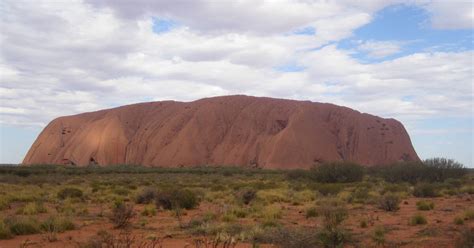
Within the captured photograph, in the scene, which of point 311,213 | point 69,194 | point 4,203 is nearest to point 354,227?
point 311,213

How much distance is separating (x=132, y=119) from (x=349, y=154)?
39.6 m

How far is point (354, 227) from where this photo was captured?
45.9ft

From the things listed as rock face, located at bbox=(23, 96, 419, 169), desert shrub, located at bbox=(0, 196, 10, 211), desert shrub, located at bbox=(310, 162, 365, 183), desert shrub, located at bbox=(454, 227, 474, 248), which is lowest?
desert shrub, located at bbox=(0, 196, 10, 211)

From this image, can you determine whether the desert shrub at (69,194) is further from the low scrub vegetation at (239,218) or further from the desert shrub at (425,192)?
the desert shrub at (425,192)

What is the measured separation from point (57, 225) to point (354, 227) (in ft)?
25.5

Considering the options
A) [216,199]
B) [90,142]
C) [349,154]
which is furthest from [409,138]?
[216,199]

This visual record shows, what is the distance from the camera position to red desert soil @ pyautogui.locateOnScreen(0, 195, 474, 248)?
11218 mm

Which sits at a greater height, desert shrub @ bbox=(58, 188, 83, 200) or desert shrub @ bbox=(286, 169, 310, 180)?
desert shrub @ bbox=(286, 169, 310, 180)

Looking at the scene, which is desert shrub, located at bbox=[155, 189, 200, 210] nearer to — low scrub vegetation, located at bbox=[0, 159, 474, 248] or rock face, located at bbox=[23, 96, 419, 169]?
low scrub vegetation, located at bbox=[0, 159, 474, 248]

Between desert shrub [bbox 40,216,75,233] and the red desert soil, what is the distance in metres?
0.24

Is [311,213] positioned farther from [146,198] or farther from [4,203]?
[4,203]

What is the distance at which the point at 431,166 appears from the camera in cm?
3644

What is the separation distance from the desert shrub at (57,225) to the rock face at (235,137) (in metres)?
61.6

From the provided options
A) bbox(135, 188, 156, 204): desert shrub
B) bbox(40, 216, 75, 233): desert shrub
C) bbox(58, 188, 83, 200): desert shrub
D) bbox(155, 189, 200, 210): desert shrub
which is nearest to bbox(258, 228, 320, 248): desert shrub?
bbox(40, 216, 75, 233): desert shrub
